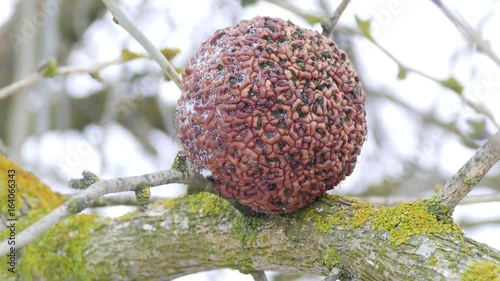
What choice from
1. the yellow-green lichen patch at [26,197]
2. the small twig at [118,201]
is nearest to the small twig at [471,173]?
the small twig at [118,201]

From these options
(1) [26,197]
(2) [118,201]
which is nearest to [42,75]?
(1) [26,197]

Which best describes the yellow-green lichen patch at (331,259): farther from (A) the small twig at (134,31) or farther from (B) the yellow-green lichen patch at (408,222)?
(A) the small twig at (134,31)

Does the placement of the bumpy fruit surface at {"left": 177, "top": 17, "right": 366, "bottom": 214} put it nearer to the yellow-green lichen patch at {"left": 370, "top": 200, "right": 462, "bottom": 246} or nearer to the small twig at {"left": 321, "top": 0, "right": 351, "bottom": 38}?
the small twig at {"left": 321, "top": 0, "right": 351, "bottom": 38}

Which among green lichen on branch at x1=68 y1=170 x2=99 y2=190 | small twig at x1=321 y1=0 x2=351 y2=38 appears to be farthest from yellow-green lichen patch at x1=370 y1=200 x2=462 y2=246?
green lichen on branch at x1=68 y1=170 x2=99 y2=190

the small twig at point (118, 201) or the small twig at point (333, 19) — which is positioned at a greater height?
the small twig at point (333, 19)

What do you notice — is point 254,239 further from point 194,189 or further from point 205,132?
point 205,132

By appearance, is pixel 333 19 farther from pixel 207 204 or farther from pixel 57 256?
pixel 57 256
